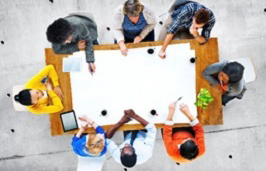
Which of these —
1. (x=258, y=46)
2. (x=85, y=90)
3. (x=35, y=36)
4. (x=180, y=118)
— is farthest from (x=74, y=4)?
(x=258, y=46)

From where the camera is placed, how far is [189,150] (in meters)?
2.43

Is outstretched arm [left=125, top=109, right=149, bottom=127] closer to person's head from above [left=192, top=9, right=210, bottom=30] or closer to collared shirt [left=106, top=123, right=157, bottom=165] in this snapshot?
collared shirt [left=106, top=123, right=157, bottom=165]

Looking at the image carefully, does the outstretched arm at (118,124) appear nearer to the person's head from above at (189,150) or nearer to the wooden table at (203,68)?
the wooden table at (203,68)

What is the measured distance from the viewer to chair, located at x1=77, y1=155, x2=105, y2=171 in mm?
2846

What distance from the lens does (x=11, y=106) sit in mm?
3607

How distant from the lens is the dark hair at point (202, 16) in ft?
7.78

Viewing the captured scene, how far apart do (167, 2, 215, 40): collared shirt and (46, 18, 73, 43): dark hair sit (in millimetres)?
919

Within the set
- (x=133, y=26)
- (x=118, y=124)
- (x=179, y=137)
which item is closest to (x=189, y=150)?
(x=179, y=137)

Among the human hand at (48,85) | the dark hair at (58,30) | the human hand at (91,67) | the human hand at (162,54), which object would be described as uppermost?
the dark hair at (58,30)

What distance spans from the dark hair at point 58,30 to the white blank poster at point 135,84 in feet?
1.54

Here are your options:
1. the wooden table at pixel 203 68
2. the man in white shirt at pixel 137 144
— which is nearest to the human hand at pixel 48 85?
the wooden table at pixel 203 68

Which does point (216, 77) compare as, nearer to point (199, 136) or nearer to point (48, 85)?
point (199, 136)

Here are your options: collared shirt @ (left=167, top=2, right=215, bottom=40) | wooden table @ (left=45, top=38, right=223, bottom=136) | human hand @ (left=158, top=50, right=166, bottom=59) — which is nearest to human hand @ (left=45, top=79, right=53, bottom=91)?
wooden table @ (left=45, top=38, right=223, bottom=136)

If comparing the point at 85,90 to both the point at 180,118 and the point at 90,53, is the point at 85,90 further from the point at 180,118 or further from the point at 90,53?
the point at 180,118
